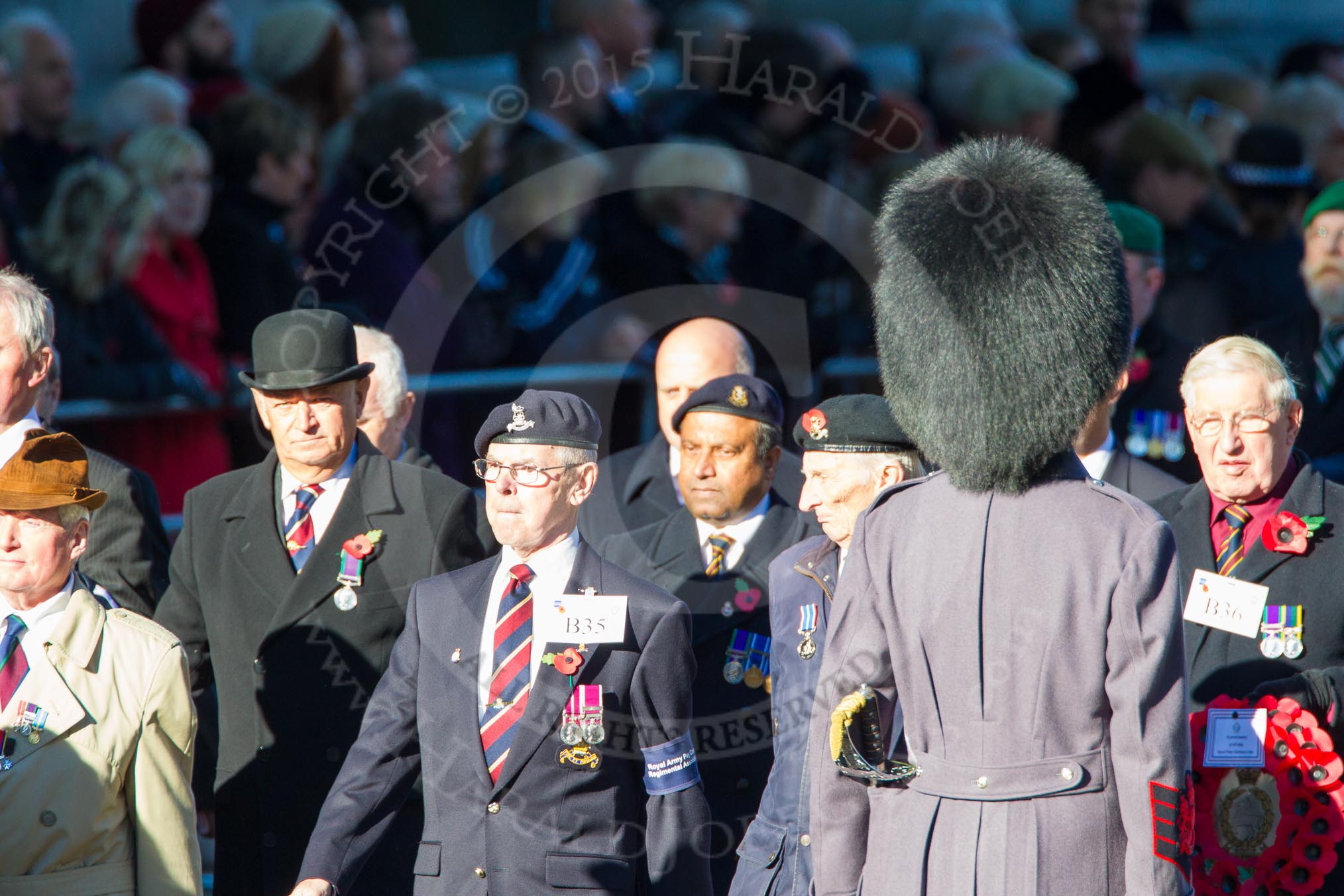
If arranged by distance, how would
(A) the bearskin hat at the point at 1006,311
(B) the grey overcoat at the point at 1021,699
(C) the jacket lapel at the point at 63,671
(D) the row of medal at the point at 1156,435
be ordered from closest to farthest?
(B) the grey overcoat at the point at 1021,699, (A) the bearskin hat at the point at 1006,311, (C) the jacket lapel at the point at 63,671, (D) the row of medal at the point at 1156,435

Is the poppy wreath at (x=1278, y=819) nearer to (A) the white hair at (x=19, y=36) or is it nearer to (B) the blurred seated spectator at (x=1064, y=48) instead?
(A) the white hair at (x=19, y=36)

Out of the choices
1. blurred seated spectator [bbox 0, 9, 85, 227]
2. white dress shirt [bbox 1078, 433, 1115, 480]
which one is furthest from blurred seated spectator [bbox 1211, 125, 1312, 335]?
blurred seated spectator [bbox 0, 9, 85, 227]

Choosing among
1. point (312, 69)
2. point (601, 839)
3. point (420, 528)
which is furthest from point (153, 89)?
point (601, 839)

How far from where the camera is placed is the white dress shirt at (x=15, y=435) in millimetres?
4309

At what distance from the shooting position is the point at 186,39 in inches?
299

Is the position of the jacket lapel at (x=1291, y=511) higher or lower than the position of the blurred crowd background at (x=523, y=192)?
lower

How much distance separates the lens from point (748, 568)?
4.62 meters

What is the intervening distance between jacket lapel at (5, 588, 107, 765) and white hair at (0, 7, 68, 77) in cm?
400

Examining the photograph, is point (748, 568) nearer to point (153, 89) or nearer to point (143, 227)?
point (143, 227)

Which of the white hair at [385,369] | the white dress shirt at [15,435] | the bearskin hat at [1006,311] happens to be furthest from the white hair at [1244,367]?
the white dress shirt at [15,435]

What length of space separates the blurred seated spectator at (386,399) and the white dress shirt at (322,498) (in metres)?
0.68

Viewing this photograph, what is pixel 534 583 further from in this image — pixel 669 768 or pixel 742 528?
pixel 742 528

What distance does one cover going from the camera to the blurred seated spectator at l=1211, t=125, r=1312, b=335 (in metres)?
7.27

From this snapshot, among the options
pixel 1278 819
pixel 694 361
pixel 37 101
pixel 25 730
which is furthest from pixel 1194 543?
pixel 37 101
